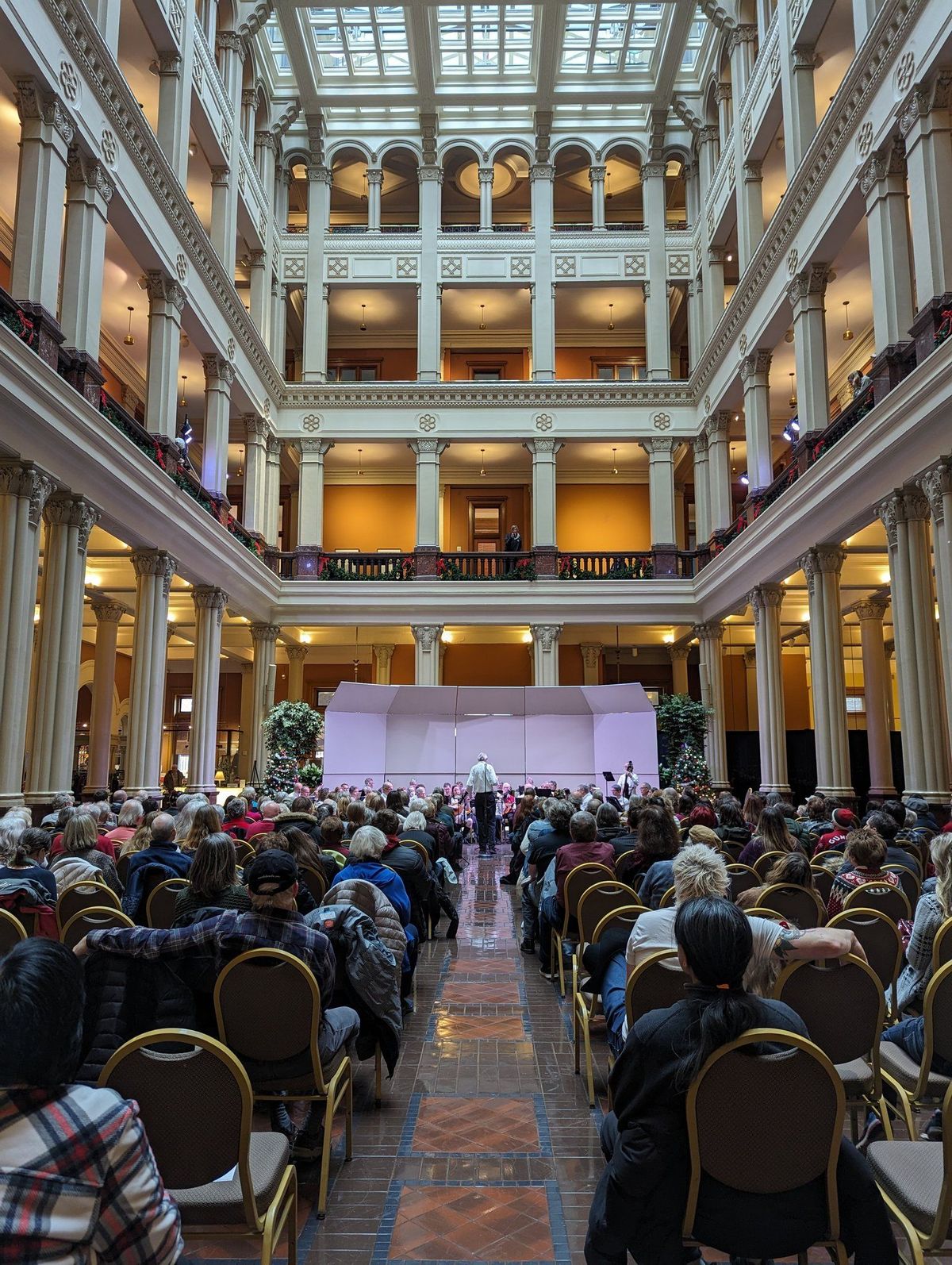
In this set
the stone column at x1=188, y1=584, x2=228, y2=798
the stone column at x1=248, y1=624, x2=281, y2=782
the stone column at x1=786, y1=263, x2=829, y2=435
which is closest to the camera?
the stone column at x1=786, y1=263, x2=829, y2=435

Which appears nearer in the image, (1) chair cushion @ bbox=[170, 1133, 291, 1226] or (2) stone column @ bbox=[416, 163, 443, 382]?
(1) chair cushion @ bbox=[170, 1133, 291, 1226]

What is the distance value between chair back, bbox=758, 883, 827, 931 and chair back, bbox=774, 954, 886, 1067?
1294 millimetres

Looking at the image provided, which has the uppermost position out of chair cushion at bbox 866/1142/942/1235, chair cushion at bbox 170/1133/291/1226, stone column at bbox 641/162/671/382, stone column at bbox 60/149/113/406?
stone column at bbox 641/162/671/382

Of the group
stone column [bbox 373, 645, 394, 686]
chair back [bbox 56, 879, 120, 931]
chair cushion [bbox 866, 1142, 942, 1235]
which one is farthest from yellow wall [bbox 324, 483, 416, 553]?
chair cushion [bbox 866, 1142, 942, 1235]

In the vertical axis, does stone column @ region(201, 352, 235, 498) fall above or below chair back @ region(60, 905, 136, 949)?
above

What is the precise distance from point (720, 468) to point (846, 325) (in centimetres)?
390

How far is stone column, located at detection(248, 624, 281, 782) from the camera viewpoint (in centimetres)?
2017

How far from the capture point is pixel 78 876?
199 inches

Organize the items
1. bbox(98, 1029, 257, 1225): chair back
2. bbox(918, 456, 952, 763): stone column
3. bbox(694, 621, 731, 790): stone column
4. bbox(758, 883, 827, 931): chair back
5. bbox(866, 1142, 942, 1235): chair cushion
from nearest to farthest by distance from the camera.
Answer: bbox(98, 1029, 257, 1225): chair back
bbox(866, 1142, 942, 1235): chair cushion
bbox(758, 883, 827, 931): chair back
bbox(918, 456, 952, 763): stone column
bbox(694, 621, 731, 790): stone column

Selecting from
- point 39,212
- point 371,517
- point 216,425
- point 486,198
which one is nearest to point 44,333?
point 39,212

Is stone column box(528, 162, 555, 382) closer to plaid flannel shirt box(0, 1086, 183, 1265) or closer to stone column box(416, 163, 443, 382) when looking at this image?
stone column box(416, 163, 443, 382)

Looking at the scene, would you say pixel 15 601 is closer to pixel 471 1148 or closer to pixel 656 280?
pixel 471 1148

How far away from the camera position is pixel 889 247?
11.1 metres

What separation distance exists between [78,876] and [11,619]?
17.8 ft
